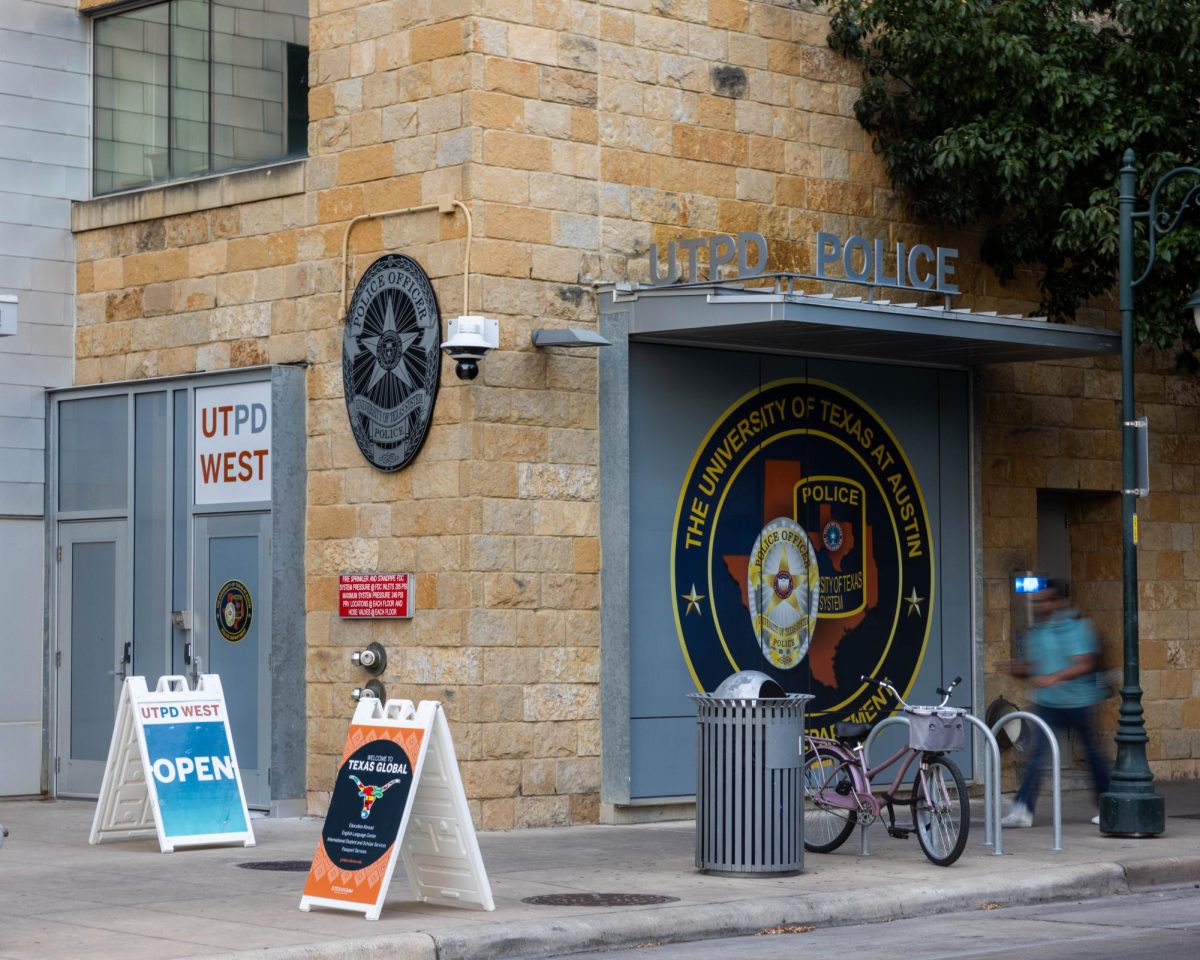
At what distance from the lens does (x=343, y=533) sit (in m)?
14.9

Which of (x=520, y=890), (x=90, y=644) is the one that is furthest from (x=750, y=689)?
(x=90, y=644)

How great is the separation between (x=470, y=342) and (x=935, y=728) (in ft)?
13.3

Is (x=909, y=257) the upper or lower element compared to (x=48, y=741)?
upper

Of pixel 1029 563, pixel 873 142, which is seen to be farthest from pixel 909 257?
pixel 1029 563

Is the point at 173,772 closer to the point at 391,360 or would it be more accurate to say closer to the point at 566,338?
the point at 391,360

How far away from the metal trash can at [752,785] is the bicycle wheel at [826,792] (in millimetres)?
800

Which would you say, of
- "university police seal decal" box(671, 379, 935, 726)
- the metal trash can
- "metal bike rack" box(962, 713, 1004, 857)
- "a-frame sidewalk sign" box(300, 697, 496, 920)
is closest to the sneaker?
"metal bike rack" box(962, 713, 1004, 857)

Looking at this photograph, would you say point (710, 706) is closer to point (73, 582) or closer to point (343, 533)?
point (343, 533)

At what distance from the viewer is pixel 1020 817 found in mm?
14188

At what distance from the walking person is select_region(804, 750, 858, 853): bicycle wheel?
1.85 metres

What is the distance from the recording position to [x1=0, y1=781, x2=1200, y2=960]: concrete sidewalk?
9.49 metres

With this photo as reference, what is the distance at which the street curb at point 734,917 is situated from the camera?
934cm

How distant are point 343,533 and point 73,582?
129 inches

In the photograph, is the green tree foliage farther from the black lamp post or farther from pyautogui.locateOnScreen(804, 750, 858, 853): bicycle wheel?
pyautogui.locateOnScreen(804, 750, 858, 853): bicycle wheel
